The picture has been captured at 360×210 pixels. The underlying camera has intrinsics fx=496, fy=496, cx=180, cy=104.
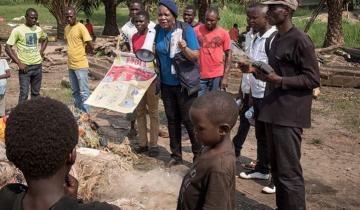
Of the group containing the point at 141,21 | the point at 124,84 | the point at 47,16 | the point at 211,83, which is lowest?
the point at 47,16

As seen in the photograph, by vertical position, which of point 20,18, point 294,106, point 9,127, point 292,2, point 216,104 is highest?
point 292,2

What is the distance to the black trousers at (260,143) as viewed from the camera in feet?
16.7

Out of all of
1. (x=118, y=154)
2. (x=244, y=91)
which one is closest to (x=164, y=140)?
(x=118, y=154)

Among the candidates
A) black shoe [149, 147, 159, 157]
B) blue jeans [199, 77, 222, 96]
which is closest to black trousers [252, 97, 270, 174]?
black shoe [149, 147, 159, 157]

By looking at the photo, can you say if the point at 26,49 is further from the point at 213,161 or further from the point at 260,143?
the point at 213,161

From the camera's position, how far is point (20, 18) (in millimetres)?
33594

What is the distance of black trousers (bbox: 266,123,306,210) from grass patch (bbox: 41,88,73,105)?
576 cm

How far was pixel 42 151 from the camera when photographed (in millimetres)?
1482

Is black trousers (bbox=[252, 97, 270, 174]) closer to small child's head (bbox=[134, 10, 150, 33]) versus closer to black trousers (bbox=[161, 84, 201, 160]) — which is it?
black trousers (bbox=[161, 84, 201, 160])

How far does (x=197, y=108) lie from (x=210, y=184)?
1.49 feet

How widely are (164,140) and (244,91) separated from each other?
1647 mm

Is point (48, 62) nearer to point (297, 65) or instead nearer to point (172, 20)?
point (172, 20)

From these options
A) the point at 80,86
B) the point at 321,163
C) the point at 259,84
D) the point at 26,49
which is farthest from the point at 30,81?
the point at 321,163

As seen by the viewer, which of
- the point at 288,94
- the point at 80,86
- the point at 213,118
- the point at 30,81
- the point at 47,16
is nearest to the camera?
the point at 213,118
